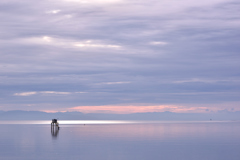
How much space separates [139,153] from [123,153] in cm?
276

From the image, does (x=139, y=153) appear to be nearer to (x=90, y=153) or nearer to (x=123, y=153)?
(x=123, y=153)

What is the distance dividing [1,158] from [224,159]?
34.1 metres

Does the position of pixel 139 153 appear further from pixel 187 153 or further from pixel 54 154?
pixel 54 154

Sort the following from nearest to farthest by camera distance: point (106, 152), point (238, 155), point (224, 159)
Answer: point (224, 159) < point (238, 155) < point (106, 152)

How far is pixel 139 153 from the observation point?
64.6 metres

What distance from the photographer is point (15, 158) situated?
58062mm

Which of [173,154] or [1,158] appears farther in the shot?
[173,154]

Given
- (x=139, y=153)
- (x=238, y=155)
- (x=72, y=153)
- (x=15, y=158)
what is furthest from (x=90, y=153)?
(x=238, y=155)

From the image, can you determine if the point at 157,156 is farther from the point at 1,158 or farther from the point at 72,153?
the point at 1,158

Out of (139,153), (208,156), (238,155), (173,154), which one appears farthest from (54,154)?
(238,155)

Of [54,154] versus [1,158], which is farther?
[54,154]

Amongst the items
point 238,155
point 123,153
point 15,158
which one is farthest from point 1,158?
point 238,155

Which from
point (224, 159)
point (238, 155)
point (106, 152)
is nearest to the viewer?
point (224, 159)

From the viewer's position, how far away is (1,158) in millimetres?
57750
